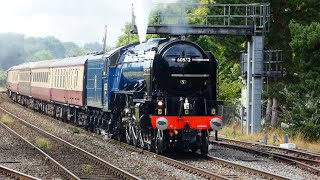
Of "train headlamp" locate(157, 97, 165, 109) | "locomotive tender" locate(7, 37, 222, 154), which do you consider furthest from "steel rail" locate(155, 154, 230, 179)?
"train headlamp" locate(157, 97, 165, 109)

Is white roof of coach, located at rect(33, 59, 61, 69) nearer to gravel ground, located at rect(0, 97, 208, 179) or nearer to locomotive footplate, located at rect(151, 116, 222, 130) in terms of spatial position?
gravel ground, located at rect(0, 97, 208, 179)

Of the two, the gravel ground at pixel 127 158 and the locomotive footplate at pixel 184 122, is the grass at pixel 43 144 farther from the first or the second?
the locomotive footplate at pixel 184 122

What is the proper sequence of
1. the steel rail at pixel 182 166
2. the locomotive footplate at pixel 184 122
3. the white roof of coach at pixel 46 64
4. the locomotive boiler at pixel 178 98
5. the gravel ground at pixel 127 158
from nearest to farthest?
the steel rail at pixel 182 166 → the gravel ground at pixel 127 158 → the locomotive footplate at pixel 184 122 → the locomotive boiler at pixel 178 98 → the white roof of coach at pixel 46 64

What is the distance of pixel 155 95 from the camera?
16.4m

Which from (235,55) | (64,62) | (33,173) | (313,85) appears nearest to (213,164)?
(33,173)

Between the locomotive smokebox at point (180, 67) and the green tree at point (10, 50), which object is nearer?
the locomotive smokebox at point (180, 67)

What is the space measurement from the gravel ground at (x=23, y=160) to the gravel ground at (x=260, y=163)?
15.8 ft

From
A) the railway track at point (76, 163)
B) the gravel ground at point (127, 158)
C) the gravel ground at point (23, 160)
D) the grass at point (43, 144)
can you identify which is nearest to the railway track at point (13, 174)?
the gravel ground at point (23, 160)

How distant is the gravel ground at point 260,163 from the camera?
1330 cm

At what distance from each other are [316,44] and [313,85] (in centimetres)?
148

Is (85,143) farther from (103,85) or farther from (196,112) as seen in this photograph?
(196,112)

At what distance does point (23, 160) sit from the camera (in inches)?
605

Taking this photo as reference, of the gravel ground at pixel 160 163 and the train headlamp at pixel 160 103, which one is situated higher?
the train headlamp at pixel 160 103

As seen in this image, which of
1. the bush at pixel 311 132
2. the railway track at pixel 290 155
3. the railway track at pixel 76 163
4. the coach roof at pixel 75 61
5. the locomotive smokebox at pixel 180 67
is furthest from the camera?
the coach roof at pixel 75 61
